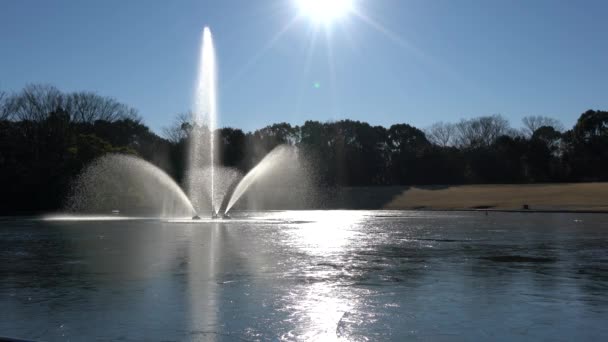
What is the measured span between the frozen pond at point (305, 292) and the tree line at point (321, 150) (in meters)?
44.2

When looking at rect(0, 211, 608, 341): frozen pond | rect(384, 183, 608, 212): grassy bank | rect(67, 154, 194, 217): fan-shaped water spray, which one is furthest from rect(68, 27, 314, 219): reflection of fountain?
rect(0, 211, 608, 341): frozen pond

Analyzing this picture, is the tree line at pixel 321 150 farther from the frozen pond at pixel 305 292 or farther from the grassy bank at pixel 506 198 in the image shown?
the frozen pond at pixel 305 292

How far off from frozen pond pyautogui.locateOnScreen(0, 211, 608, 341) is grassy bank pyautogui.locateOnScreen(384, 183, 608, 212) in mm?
40390

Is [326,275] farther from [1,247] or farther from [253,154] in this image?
[253,154]

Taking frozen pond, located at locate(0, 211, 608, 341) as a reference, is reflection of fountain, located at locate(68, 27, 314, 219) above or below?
above

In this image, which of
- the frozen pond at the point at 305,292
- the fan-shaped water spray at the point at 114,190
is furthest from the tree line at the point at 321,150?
the frozen pond at the point at 305,292

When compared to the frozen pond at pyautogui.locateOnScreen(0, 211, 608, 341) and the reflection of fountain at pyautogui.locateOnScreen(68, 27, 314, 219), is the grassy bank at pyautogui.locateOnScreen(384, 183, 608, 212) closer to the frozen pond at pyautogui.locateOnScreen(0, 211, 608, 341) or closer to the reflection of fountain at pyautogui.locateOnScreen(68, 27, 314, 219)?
the reflection of fountain at pyautogui.locateOnScreen(68, 27, 314, 219)

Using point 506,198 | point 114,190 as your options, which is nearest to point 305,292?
point 114,190

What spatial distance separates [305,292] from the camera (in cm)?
1053

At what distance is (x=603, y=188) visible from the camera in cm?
6912

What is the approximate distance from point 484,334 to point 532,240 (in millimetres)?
15366

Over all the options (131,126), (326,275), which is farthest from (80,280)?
(131,126)

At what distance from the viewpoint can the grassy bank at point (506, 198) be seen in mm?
57906

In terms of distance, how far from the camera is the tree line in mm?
59812
